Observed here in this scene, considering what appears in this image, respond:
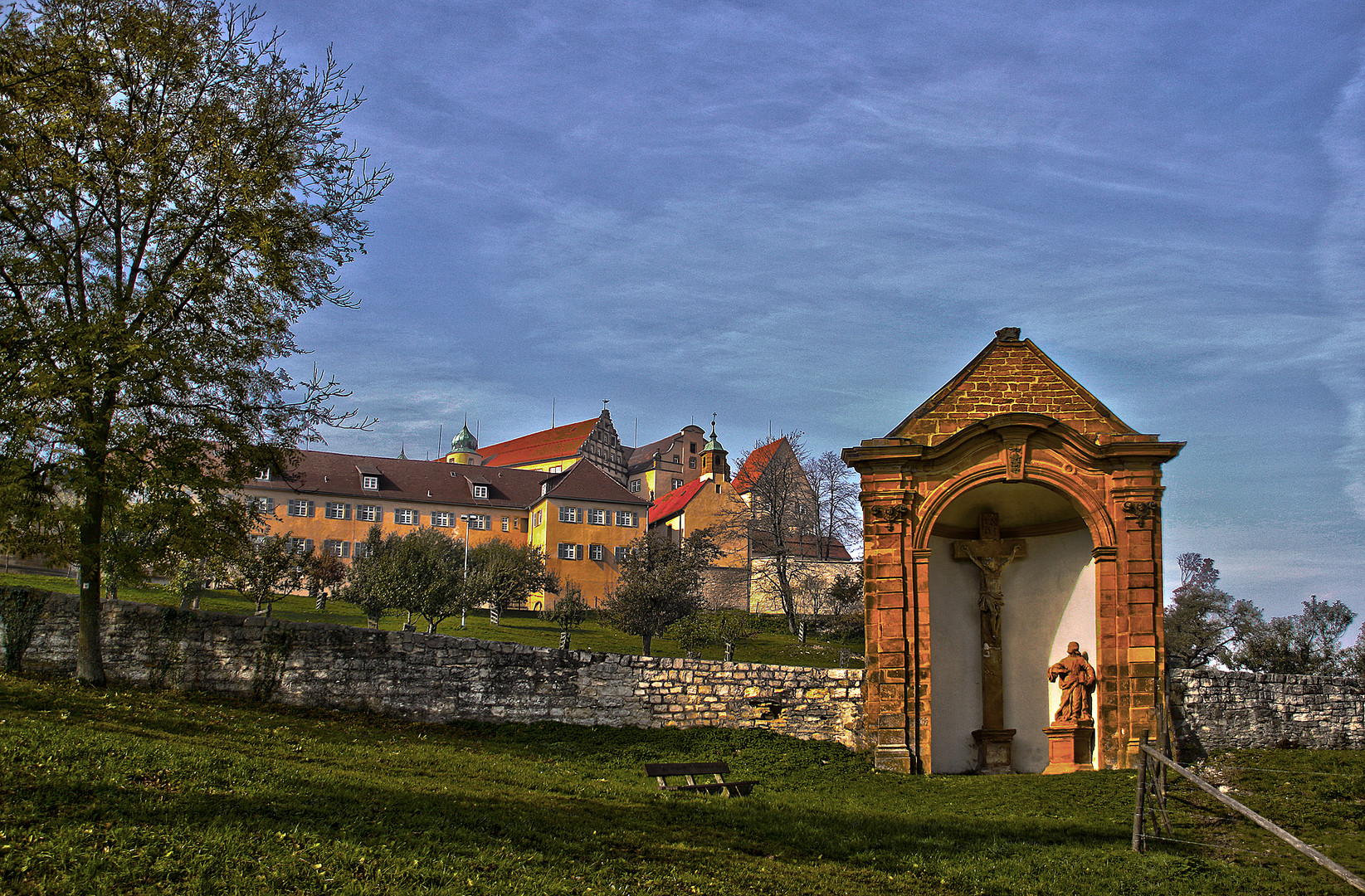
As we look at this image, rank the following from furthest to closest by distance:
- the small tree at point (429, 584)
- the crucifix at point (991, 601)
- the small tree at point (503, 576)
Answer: the small tree at point (503, 576)
the small tree at point (429, 584)
the crucifix at point (991, 601)

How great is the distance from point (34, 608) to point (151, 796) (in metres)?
10.1

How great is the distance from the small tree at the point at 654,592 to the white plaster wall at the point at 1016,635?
15.9 meters

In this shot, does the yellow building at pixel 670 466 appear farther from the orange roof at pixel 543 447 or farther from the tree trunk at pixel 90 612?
the tree trunk at pixel 90 612

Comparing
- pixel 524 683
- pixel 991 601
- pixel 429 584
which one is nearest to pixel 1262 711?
pixel 991 601

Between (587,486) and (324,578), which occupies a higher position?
(587,486)

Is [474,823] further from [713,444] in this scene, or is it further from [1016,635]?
[713,444]

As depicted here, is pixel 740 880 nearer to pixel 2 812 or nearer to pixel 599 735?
pixel 2 812

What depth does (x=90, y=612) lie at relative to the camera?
1641 cm

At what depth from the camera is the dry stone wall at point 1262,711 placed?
17906mm

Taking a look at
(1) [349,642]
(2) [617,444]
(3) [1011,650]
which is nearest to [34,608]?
(1) [349,642]

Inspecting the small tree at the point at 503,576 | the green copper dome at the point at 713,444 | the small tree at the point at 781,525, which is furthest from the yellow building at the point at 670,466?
the small tree at the point at 503,576

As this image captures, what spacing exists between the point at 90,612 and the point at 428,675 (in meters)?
5.46

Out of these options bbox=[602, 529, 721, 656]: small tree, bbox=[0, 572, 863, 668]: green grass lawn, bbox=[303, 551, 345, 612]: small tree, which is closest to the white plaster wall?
bbox=[602, 529, 721, 656]: small tree

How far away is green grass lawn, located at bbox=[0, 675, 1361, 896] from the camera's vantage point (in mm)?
7797
